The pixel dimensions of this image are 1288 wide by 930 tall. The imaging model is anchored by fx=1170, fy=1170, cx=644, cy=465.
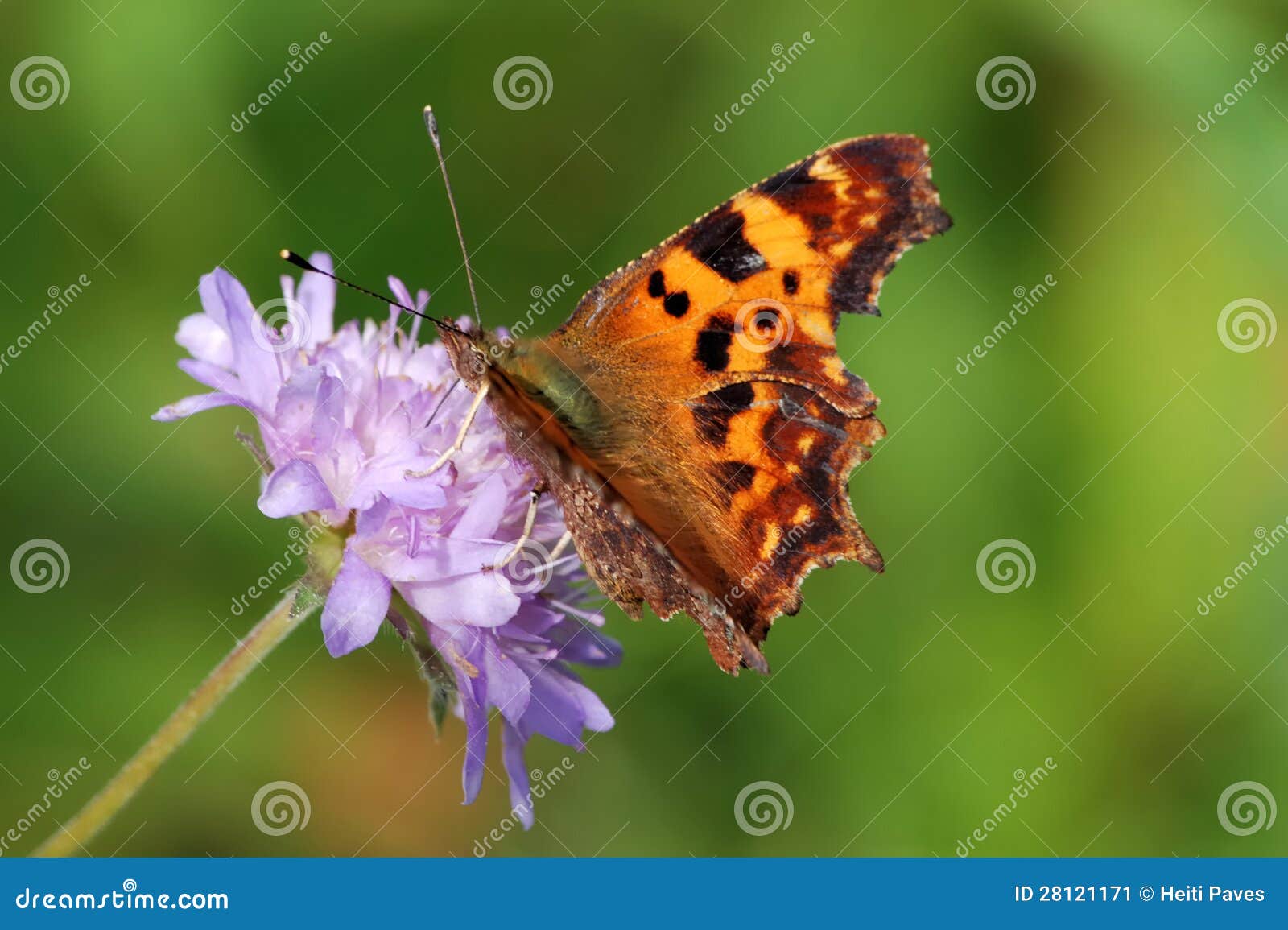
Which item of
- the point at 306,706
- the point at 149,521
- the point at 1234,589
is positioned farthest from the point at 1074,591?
the point at 149,521

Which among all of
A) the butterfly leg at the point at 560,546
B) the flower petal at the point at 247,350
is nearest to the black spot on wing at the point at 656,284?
the butterfly leg at the point at 560,546

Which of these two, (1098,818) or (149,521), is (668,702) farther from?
(149,521)

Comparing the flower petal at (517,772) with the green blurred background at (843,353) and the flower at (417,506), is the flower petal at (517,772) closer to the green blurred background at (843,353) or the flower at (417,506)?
the flower at (417,506)

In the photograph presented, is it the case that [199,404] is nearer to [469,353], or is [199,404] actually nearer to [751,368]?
[469,353]

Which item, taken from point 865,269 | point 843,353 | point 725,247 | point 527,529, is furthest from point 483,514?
point 843,353

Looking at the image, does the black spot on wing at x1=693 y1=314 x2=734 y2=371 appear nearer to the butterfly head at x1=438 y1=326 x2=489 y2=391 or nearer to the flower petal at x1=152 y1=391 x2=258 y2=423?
the butterfly head at x1=438 y1=326 x2=489 y2=391

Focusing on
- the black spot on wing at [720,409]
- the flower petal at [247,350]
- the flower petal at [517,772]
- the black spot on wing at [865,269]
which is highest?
the black spot on wing at [865,269]
